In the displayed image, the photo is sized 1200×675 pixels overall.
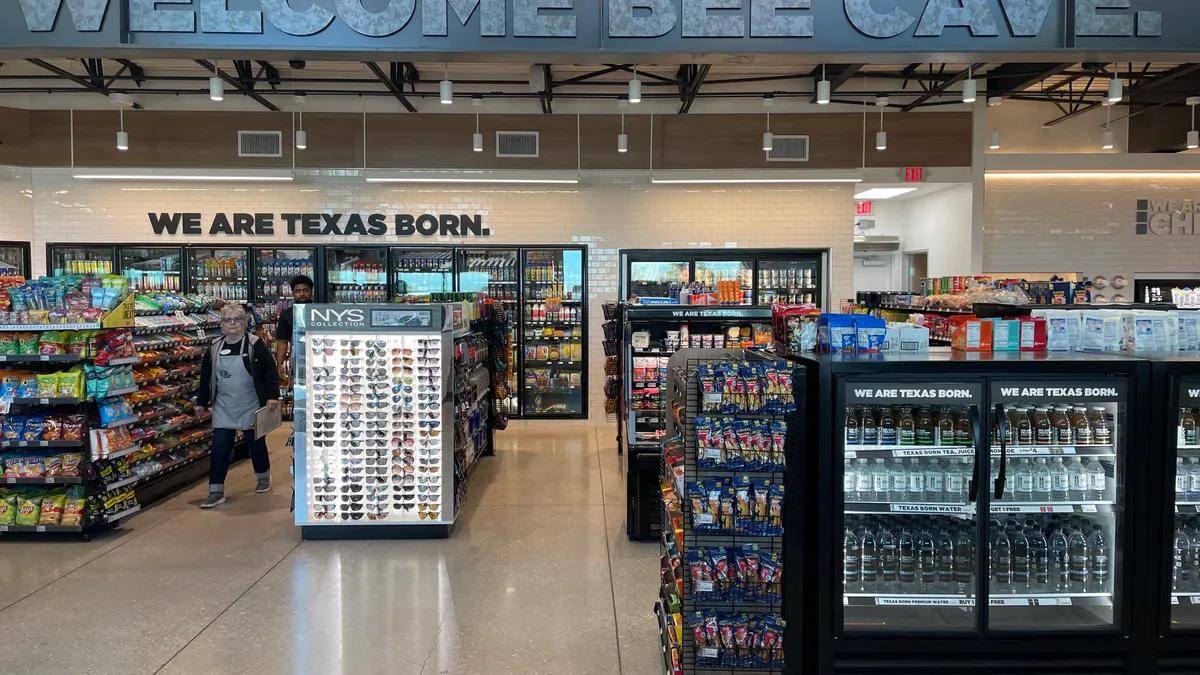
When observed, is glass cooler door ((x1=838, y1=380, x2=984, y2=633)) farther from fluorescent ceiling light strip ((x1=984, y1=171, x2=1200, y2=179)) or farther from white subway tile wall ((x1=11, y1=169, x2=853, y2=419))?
fluorescent ceiling light strip ((x1=984, y1=171, x2=1200, y2=179))

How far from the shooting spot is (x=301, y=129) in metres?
10.0

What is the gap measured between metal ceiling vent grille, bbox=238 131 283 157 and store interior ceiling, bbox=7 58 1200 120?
38 centimetres

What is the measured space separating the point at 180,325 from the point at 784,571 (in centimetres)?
607

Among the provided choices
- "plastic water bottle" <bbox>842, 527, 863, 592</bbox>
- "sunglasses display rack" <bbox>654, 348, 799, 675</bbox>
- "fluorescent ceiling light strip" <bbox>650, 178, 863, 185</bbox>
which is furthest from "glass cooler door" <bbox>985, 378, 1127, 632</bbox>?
Answer: "fluorescent ceiling light strip" <bbox>650, 178, 863, 185</bbox>

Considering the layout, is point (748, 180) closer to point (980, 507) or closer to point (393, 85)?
point (393, 85)

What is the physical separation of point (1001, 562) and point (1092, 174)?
10.7 m

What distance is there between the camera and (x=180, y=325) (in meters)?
6.83

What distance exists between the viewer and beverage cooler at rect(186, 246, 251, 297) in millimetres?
10305

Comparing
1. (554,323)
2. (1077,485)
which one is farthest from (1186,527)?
(554,323)

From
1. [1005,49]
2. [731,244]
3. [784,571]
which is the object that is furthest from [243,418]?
[731,244]

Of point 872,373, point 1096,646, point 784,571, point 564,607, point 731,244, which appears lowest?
A: point 564,607

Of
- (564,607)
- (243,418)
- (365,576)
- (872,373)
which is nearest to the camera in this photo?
(872,373)

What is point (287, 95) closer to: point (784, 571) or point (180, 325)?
point (180, 325)

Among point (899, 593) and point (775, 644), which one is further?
point (899, 593)
